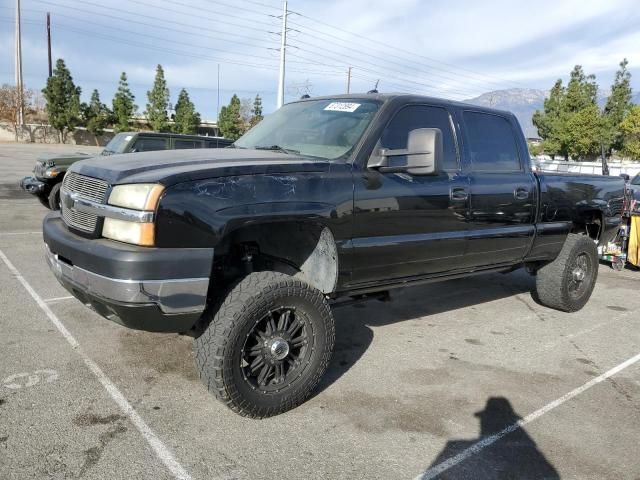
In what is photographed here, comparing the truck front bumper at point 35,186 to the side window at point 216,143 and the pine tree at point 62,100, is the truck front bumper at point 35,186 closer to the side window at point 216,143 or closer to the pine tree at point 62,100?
the side window at point 216,143

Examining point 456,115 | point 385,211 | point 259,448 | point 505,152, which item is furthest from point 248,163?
point 505,152

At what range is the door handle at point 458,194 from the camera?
407cm

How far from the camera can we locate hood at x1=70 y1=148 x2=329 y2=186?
283 centimetres

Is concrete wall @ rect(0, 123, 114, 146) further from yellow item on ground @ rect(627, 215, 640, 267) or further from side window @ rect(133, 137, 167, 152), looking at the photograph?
yellow item on ground @ rect(627, 215, 640, 267)

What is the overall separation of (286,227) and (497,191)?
2.07 meters

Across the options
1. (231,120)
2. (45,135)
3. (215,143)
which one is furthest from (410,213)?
(231,120)

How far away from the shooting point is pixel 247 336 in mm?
3025

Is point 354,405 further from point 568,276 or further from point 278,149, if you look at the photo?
point 568,276

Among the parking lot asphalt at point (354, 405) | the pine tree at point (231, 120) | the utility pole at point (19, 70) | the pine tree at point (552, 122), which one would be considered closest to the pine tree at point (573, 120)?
the pine tree at point (552, 122)

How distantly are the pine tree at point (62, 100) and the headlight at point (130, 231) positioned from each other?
189 ft

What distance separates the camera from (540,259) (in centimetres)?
532

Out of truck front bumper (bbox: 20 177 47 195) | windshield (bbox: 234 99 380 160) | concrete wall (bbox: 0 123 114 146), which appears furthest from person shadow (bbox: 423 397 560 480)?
concrete wall (bbox: 0 123 114 146)

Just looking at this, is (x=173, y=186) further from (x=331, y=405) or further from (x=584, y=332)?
(x=584, y=332)

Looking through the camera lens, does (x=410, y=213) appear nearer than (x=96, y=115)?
Yes
